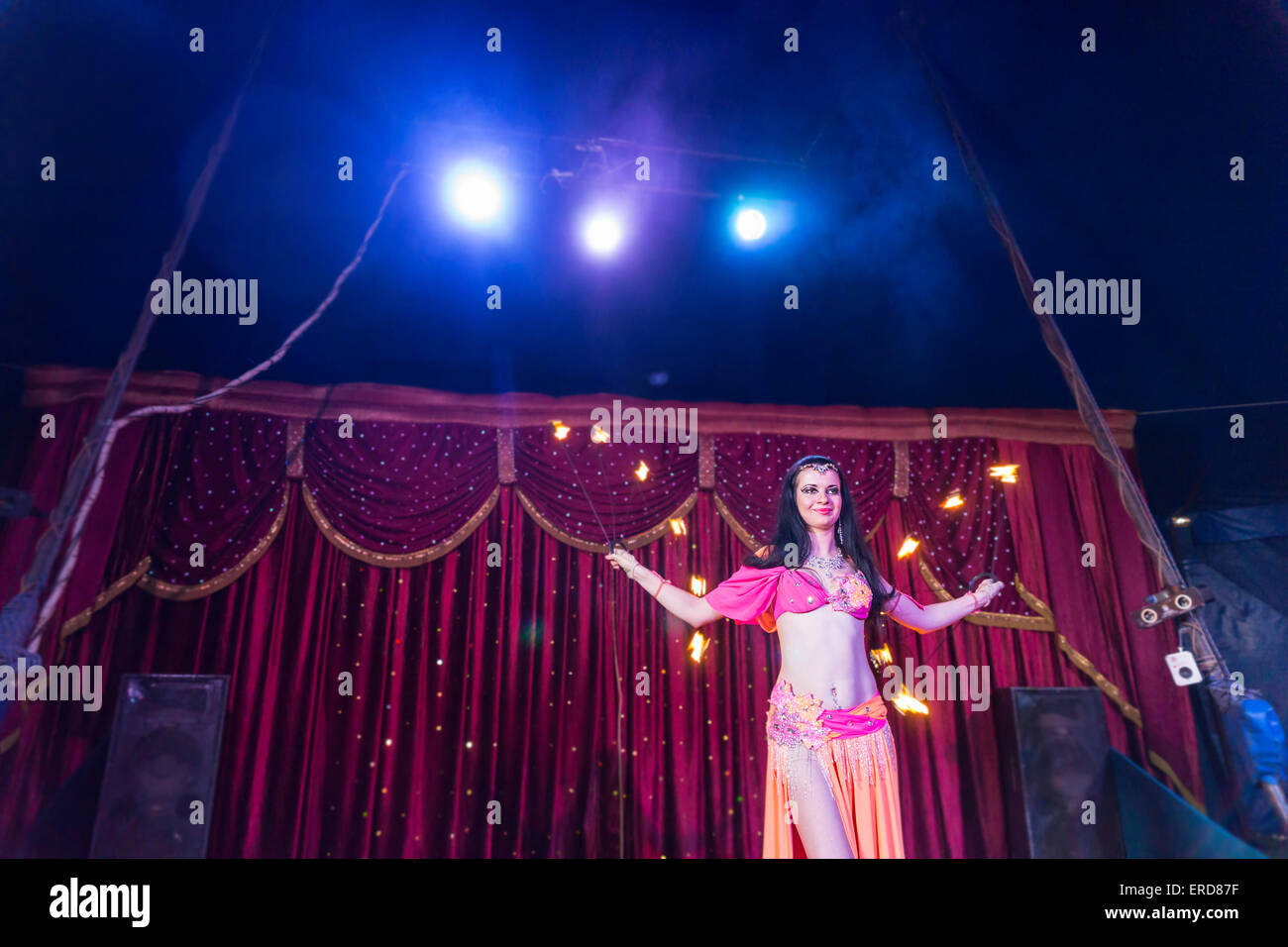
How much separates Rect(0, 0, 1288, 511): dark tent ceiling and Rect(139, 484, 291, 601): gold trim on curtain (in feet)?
3.81

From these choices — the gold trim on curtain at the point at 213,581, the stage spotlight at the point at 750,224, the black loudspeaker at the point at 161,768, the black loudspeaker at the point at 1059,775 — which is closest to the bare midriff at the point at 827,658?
the black loudspeaker at the point at 1059,775

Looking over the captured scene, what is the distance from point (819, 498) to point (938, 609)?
0.77 meters

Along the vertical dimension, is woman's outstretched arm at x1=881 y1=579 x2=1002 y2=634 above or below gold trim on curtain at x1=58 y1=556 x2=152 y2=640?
below

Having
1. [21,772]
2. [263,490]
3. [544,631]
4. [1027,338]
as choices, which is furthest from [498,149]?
[21,772]

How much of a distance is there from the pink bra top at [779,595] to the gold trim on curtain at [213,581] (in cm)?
330

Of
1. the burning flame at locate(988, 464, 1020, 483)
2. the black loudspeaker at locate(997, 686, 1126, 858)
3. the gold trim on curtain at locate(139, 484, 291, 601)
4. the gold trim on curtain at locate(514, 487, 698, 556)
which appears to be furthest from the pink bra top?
the gold trim on curtain at locate(139, 484, 291, 601)

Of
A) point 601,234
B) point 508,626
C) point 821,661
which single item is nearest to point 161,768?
point 508,626

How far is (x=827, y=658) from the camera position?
282 cm

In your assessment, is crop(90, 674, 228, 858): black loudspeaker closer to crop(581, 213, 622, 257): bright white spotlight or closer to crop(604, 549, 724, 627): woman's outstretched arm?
crop(604, 549, 724, 627): woman's outstretched arm

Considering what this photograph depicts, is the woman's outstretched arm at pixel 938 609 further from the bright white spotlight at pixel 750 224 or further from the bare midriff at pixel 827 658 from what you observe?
the bright white spotlight at pixel 750 224

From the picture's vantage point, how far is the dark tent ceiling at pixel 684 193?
10.9 ft

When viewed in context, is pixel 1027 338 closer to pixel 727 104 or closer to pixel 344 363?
pixel 727 104

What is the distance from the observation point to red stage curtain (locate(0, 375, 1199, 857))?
456cm

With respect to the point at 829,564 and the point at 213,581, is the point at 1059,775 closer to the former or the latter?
the point at 829,564
